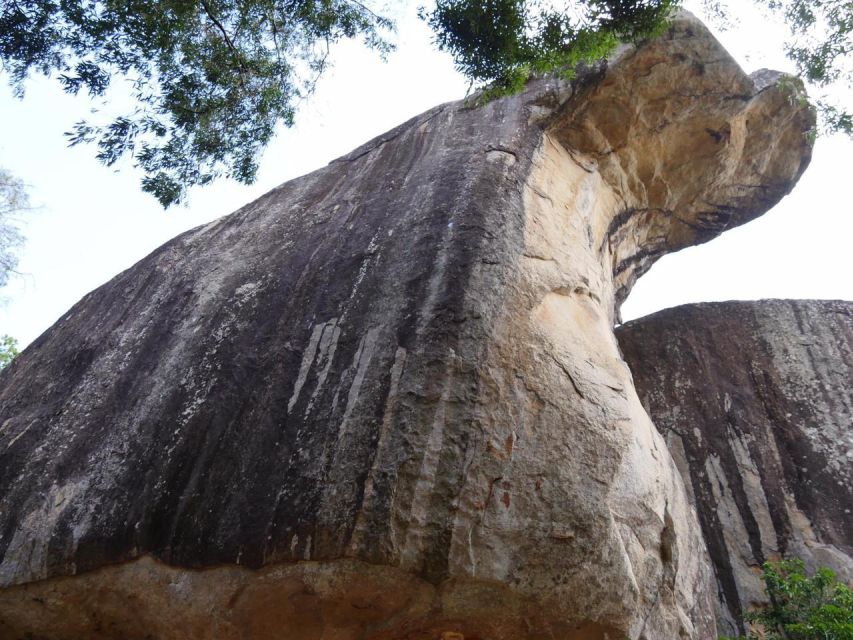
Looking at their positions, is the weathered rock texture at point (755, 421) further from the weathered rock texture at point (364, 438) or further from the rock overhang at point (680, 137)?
the weathered rock texture at point (364, 438)

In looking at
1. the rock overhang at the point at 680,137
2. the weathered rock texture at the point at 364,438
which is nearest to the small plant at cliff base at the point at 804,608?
the weathered rock texture at the point at 364,438

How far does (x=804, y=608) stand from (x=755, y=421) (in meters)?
2.80

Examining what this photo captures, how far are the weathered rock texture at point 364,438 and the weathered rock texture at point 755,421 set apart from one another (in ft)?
5.23

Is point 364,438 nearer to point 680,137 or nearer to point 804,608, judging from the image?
point 804,608

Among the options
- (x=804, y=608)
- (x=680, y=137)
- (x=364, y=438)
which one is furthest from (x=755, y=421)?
(x=364, y=438)

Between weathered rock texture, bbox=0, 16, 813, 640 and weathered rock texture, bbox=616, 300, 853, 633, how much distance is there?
5.23 ft

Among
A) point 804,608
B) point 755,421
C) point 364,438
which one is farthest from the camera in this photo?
point 755,421

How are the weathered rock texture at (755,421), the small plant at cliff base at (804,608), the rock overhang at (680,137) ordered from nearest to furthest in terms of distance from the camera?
the small plant at cliff base at (804,608) < the weathered rock texture at (755,421) < the rock overhang at (680,137)

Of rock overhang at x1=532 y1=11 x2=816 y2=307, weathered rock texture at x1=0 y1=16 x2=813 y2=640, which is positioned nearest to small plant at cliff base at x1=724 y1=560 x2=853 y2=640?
weathered rock texture at x1=0 y1=16 x2=813 y2=640

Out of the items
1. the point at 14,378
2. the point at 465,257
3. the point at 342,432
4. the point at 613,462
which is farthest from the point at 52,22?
the point at 613,462

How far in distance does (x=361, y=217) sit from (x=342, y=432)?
2.53 m

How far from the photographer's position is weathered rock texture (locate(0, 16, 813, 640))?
4168 millimetres

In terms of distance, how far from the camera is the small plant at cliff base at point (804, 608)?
4891mm

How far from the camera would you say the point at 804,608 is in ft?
19.0
